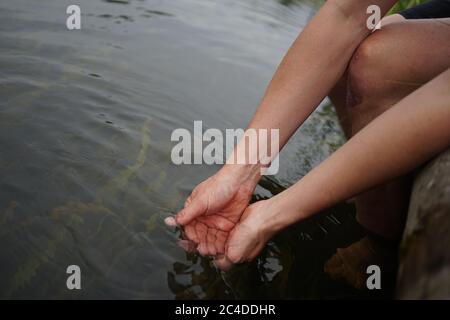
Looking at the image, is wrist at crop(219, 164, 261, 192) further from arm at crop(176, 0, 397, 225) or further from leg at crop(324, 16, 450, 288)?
leg at crop(324, 16, 450, 288)

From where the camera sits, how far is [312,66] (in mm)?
1674

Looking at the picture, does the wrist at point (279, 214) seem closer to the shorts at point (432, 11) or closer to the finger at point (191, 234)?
the finger at point (191, 234)

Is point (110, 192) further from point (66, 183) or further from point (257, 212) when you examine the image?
point (257, 212)

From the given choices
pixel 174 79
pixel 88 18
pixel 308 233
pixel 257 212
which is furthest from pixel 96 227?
pixel 88 18

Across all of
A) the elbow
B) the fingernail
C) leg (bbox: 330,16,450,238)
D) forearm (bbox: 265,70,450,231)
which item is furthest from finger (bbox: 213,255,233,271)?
the elbow

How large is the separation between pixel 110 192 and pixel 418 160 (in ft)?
4.04

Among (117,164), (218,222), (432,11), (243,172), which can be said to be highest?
(432,11)

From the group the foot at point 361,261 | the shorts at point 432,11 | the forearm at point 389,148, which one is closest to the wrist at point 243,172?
the forearm at point 389,148

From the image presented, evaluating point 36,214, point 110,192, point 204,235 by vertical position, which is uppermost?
point 110,192

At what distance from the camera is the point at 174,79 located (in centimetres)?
311

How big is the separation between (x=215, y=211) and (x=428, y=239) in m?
0.83

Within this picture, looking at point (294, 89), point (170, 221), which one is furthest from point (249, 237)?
point (294, 89)

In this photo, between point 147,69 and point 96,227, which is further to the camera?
point 147,69

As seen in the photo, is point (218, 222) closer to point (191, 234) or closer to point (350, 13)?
point (191, 234)
